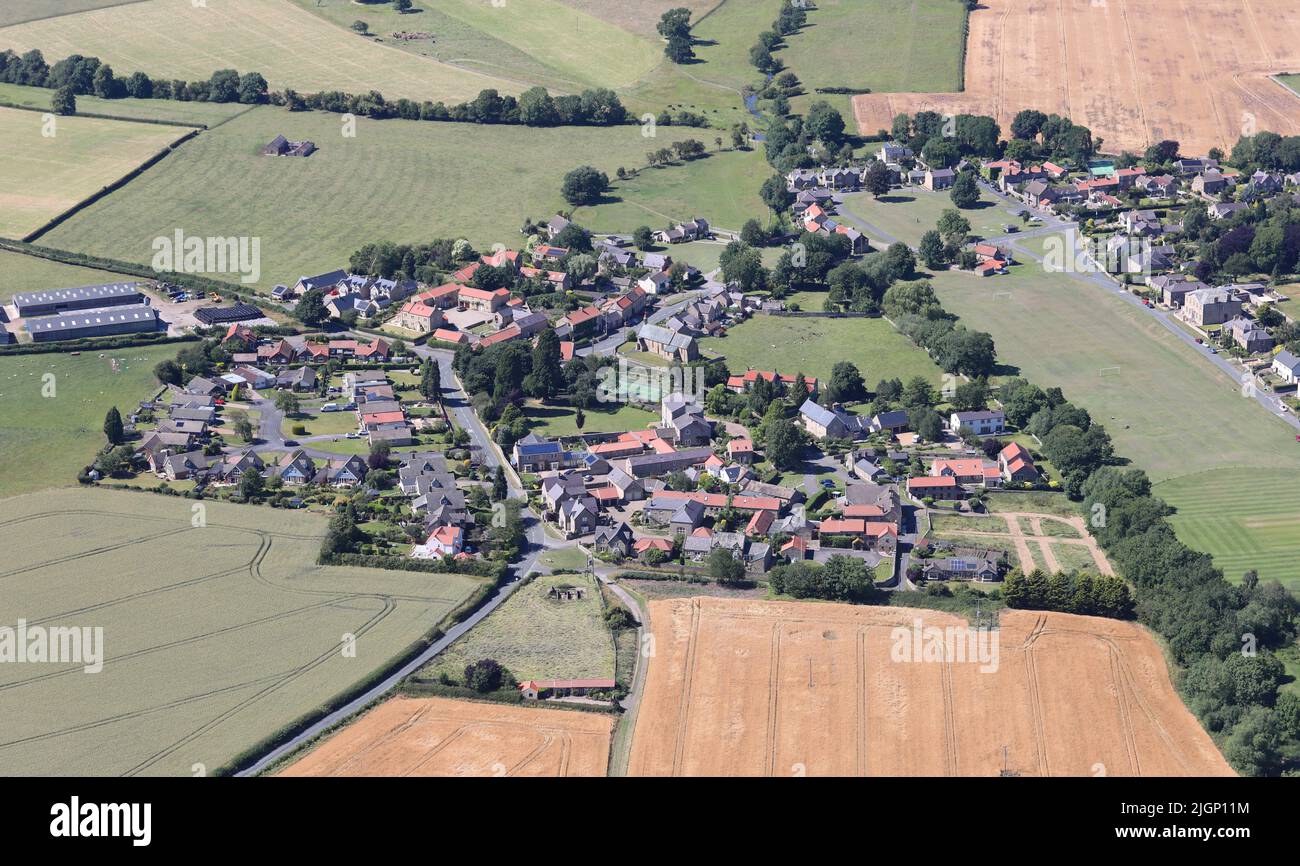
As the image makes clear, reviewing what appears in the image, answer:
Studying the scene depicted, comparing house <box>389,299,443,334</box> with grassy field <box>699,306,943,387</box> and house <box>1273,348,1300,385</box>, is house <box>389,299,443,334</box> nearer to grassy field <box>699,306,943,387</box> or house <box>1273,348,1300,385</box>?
grassy field <box>699,306,943,387</box>

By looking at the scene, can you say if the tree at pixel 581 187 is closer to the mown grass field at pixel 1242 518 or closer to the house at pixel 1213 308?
the house at pixel 1213 308

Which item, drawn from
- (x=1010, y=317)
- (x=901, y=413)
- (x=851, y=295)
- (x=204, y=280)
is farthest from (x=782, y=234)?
(x=204, y=280)

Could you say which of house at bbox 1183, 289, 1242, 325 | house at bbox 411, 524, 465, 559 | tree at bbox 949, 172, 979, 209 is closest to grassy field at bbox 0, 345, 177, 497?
house at bbox 411, 524, 465, 559

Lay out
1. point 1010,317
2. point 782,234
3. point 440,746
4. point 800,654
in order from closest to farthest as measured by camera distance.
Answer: point 440,746, point 800,654, point 1010,317, point 782,234


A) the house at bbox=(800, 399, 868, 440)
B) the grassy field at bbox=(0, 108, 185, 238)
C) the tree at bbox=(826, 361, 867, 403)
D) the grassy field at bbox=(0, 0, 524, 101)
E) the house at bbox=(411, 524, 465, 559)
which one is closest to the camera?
the house at bbox=(411, 524, 465, 559)

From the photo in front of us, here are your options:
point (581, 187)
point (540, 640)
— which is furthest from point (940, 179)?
point (540, 640)

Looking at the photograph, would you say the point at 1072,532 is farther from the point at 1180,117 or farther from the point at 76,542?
the point at 1180,117

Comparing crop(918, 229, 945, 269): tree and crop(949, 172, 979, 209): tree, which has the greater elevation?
crop(949, 172, 979, 209): tree
